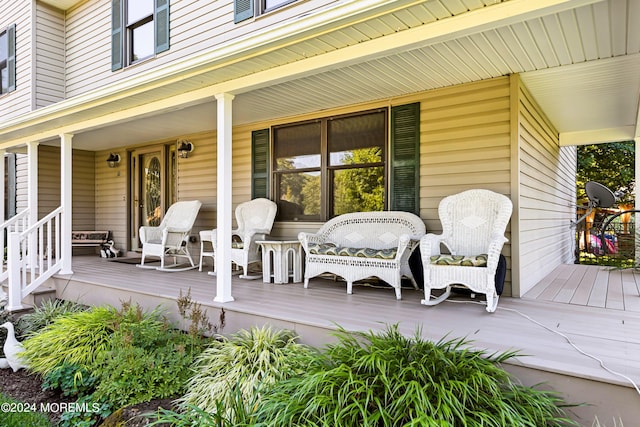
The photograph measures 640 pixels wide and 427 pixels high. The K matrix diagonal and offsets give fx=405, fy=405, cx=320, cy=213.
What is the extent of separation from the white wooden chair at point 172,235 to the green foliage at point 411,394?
3.84m

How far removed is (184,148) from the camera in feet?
21.1

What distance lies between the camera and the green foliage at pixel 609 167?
14.4 metres

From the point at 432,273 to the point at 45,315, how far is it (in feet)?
13.0

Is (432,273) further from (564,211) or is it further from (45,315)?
(564,211)

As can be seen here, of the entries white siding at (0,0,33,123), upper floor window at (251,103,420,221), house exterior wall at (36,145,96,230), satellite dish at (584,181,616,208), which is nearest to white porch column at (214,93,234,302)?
upper floor window at (251,103,420,221)

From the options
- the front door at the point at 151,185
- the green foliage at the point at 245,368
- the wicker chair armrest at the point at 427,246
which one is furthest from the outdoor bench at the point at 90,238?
the wicker chair armrest at the point at 427,246

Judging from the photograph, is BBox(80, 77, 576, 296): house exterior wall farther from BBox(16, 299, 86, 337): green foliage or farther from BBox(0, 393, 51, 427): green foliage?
BBox(0, 393, 51, 427): green foliage

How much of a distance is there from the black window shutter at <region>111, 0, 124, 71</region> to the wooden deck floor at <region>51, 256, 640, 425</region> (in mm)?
3722

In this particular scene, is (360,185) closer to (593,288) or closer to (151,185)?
(593,288)

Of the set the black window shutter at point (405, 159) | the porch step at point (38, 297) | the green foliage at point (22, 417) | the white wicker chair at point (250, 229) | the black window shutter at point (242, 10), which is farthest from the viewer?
the black window shutter at point (242, 10)

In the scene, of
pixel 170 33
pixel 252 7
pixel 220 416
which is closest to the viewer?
pixel 220 416

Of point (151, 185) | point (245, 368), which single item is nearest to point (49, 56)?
point (151, 185)

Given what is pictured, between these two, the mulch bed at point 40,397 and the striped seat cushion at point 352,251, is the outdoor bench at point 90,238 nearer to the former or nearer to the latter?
the mulch bed at point 40,397

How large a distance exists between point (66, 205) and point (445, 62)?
506cm
